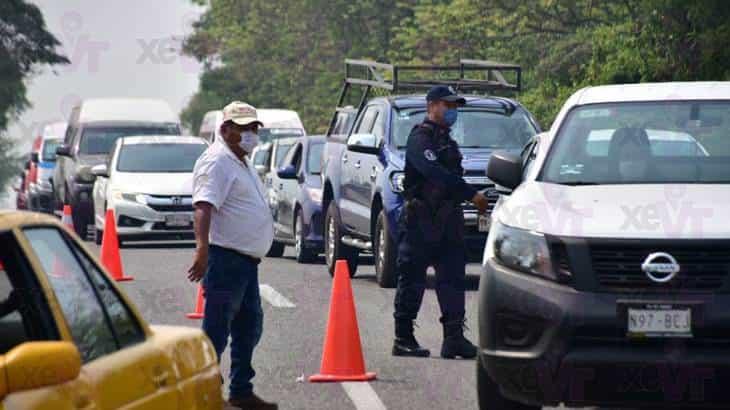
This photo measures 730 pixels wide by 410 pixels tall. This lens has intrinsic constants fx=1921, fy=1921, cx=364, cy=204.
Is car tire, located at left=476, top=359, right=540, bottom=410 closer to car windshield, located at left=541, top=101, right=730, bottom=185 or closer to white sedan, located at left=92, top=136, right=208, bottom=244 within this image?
car windshield, located at left=541, top=101, right=730, bottom=185

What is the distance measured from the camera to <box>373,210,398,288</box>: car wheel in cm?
1753

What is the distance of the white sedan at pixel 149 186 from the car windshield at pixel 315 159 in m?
2.77

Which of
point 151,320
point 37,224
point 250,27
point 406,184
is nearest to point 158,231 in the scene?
point 151,320

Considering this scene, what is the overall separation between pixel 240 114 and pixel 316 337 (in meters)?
4.18

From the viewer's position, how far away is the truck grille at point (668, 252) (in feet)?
26.7

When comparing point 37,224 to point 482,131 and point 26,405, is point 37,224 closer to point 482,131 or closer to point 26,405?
point 26,405

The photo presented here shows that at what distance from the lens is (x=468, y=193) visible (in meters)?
12.0

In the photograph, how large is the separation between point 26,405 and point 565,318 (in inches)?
152

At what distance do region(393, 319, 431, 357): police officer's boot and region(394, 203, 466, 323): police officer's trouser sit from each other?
0.06 metres

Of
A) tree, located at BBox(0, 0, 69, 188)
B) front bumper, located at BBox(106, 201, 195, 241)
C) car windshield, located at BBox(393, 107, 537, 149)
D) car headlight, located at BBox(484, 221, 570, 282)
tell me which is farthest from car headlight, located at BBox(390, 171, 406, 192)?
tree, located at BBox(0, 0, 69, 188)

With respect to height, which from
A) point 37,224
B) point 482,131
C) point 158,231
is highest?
point 37,224

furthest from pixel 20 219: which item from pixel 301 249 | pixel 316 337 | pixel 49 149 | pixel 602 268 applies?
pixel 49 149

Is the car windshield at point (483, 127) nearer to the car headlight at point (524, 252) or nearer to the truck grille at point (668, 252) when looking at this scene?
the car headlight at point (524, 252)

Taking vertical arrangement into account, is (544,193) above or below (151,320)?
above
